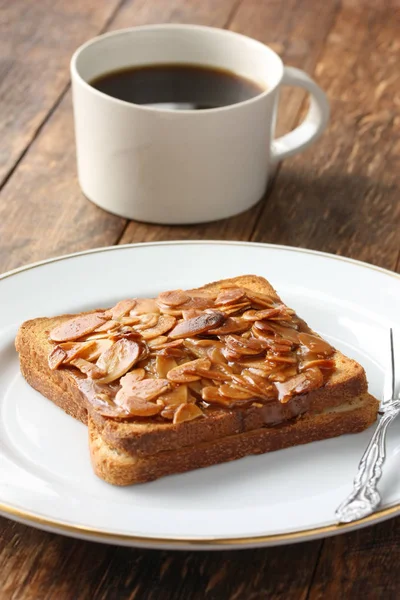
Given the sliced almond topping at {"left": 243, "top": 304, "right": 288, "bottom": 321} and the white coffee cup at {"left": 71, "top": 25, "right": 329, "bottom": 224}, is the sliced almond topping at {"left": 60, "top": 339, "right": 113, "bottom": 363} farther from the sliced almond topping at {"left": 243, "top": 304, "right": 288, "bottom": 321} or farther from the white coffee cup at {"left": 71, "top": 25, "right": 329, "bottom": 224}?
the white coffee cup at {"left": 71, "top": 25, "right": 329, "bottom": 224}

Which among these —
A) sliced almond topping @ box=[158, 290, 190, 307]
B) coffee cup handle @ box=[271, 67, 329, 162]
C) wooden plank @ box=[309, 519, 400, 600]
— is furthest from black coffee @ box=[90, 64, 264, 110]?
wooden plank @ box=[309, 519, 400, 600]

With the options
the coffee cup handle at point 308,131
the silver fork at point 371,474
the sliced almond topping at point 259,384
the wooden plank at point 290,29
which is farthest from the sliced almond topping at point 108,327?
the wooden plank at point 290,29

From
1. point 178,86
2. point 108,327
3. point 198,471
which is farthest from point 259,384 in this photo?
point 178,86

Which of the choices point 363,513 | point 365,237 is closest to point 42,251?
point 365,237

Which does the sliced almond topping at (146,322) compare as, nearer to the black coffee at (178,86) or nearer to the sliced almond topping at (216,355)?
the sliced almond topping at (216,355)

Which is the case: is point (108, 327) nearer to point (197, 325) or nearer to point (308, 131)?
point (197, 325)

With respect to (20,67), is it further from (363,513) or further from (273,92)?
(363,513)

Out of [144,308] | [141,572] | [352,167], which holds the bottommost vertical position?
[352,167]
